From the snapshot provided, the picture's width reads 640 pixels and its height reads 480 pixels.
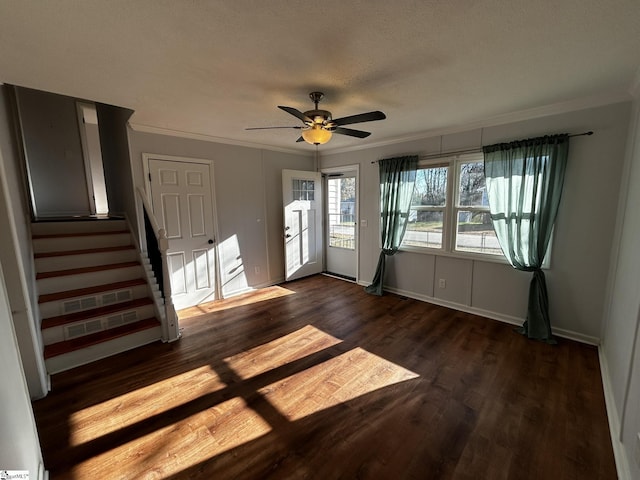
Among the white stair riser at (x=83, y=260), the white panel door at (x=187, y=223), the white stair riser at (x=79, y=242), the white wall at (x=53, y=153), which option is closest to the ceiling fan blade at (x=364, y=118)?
the white panel door at (x=187, y=223)

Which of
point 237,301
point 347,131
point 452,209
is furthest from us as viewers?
point 237,301

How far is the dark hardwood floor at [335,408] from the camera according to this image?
1548mm

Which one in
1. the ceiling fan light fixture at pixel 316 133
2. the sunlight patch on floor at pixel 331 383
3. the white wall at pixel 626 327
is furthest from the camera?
the ceiling fan light fixture at pixel 316 133

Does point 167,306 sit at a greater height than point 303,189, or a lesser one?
lesser

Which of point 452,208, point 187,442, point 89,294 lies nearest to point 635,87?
point 452,208

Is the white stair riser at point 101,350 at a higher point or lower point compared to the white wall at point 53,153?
lower

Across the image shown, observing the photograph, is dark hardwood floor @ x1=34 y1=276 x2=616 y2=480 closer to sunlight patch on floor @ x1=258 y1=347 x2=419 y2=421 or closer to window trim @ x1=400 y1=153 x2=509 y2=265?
sunlight patch on floor @ x1=258 y1=347 x2=419 y2=421

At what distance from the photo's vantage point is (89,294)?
2.81 m

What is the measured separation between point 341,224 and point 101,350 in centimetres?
384

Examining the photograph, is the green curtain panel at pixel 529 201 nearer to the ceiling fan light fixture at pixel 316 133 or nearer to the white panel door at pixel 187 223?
the ceiling fan light fixture at pixel 316 133

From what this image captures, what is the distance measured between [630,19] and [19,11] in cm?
307

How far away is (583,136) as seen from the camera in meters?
2.60

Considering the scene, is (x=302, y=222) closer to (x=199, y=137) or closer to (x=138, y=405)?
(x=199, y=137)

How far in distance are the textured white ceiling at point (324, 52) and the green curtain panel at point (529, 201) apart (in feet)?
1.53
